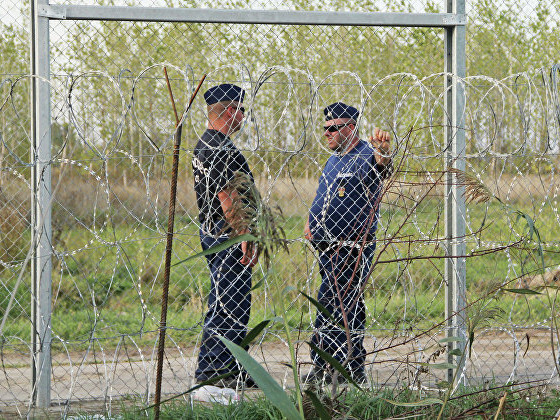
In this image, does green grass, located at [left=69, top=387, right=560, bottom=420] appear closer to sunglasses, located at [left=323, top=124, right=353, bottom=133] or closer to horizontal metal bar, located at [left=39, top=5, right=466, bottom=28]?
sunglasses, located at [left=323, top=124, right=353, bottom=133]

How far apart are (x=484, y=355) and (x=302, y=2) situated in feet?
10.1

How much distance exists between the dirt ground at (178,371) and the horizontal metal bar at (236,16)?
66.8 inches

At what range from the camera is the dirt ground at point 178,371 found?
4.15 meters

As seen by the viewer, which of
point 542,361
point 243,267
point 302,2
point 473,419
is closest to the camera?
point 473,419

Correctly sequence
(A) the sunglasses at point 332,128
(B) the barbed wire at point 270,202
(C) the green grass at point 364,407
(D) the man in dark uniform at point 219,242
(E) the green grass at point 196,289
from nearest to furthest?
(C) the green grass at point 364,407, (D) the man in dark uniform at point 219,242, (A) the sunglasses at point 332,128, (B) the barbed wire at point 270,202, (E) the green grass at point 196,289

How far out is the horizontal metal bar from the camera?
4.07 meters

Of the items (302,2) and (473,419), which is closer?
(473,419)

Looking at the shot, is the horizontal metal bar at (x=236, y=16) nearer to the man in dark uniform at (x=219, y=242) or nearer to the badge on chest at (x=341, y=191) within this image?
the man in dark uniform at (x=219, y=242)

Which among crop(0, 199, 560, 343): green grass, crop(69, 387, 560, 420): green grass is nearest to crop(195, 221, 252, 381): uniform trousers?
crop(69, 387, 560, 420): green grass

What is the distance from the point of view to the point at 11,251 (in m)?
7.34

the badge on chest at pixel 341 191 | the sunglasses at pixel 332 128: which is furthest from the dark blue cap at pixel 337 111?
the badge on chest at pixel 341 191

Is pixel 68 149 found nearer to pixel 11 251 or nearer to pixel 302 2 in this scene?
pixel 11 251

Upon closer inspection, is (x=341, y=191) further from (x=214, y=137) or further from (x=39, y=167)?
(x=39, y=167)

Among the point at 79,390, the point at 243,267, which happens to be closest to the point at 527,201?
the point at 243,267
